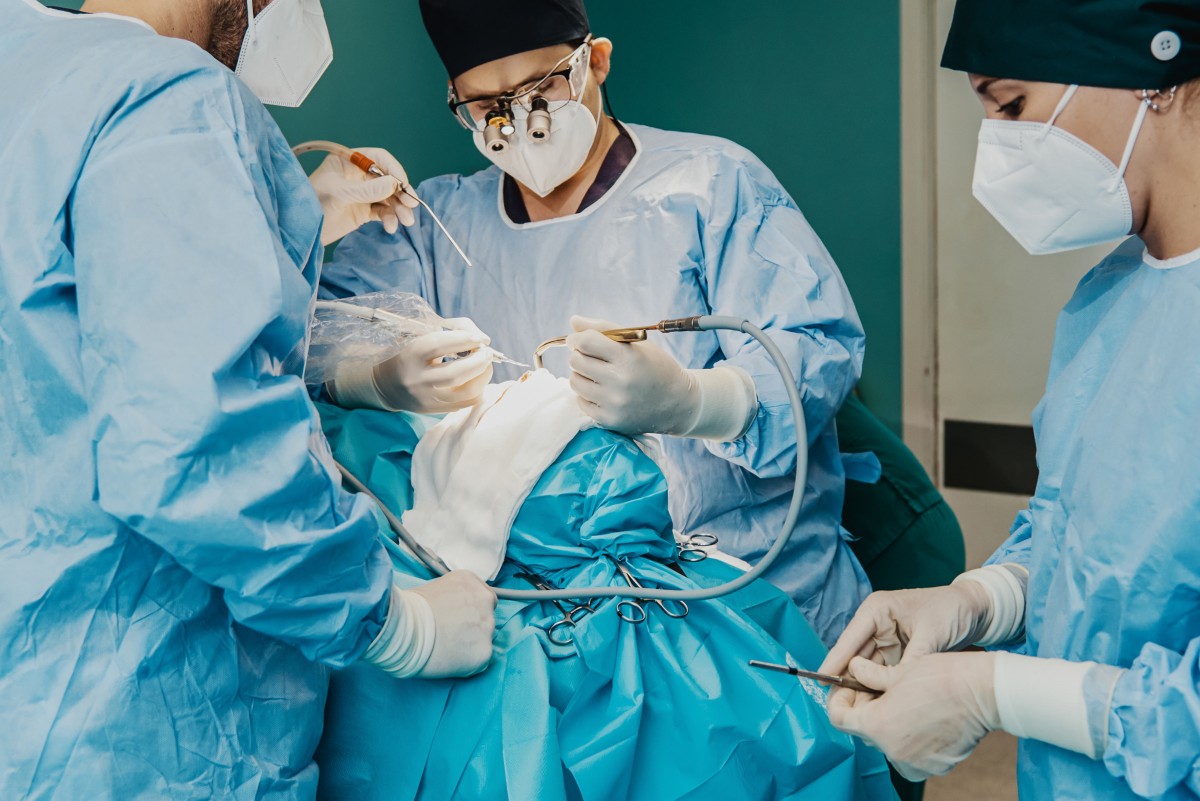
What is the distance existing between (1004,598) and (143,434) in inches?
39.7

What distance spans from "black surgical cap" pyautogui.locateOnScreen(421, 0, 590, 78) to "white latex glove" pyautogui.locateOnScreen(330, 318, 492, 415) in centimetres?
45

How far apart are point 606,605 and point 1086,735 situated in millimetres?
533

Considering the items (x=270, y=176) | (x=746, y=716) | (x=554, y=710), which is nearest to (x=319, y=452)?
(x=270, y=176)

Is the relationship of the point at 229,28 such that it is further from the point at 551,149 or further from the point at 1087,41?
the point at 1087,41

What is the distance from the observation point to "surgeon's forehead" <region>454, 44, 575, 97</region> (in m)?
1.72

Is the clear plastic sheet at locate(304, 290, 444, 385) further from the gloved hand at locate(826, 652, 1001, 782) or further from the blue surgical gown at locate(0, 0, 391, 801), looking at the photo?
the gloved hand at locate(826, 652, 1001, 782)

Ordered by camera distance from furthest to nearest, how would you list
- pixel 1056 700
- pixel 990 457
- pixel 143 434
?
pixel 990 457
pixel 1056 700
pixel 143 434

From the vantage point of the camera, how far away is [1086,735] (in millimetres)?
1000

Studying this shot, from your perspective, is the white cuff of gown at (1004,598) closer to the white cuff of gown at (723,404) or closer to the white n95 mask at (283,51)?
the white cuff of gown at (723,404)

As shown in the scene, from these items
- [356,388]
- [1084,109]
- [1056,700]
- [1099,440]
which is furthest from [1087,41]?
[356,388]

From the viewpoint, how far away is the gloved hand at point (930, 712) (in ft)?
3.54

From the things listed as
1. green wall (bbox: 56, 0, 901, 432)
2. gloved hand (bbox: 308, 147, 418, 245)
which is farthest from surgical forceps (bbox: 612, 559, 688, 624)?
green wall (bbox: 56, 0, 901, 432)

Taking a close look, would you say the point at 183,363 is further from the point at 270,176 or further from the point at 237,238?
the point at 270,176

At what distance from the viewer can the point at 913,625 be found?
128cm
